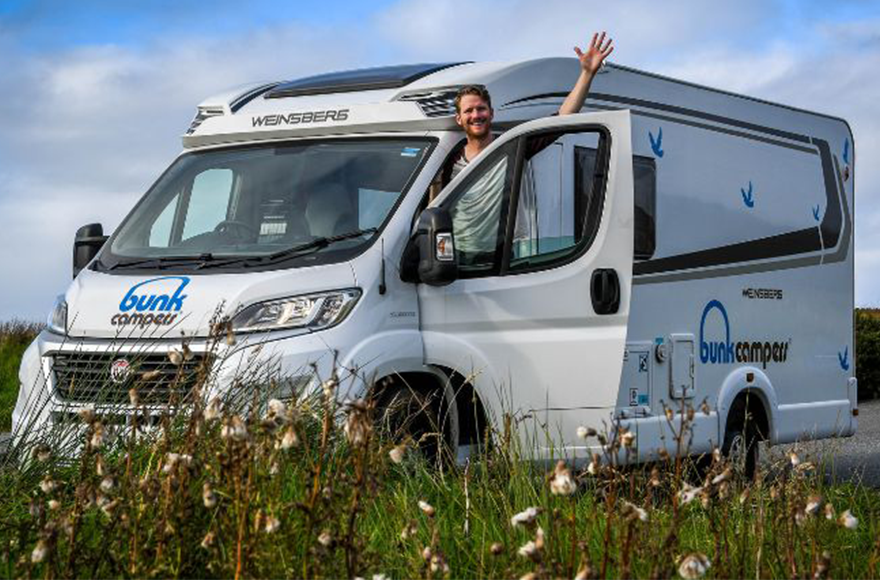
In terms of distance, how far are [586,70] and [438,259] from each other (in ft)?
6.74

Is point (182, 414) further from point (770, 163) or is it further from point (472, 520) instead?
point (770, 163)

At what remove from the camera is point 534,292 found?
29.8 feet

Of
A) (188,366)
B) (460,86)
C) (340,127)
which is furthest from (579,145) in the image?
(188,366)

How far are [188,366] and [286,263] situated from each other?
0.77 metres

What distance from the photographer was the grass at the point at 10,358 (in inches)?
656

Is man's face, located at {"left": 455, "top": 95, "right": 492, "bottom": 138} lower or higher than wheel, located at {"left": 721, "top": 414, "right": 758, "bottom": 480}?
higher

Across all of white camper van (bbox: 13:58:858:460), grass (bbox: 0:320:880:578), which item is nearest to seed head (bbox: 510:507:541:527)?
grass (bbox: 0:320:880:578)

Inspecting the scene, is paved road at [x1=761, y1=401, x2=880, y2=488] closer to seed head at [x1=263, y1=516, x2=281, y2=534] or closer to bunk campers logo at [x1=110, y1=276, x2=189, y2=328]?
bunk campers logo at [x1=110, y1=276, x2=189, y2=328]

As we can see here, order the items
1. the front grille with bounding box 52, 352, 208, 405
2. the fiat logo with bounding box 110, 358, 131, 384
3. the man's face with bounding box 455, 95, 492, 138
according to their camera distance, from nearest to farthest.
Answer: the fiat logo with bounding box 110, 358, 131, 384 < the front grille with bounding box 52, 352, 208, 405 < the man's face with bounding box 455, 95, 492, 138

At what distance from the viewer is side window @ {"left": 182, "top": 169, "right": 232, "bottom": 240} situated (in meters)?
9.61

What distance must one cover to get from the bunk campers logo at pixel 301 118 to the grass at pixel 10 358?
6.52 metres

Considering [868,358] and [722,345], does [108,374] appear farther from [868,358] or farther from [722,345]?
[868,358]

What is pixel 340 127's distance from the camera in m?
9.60

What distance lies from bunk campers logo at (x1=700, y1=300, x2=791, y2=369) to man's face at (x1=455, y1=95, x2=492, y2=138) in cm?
246
